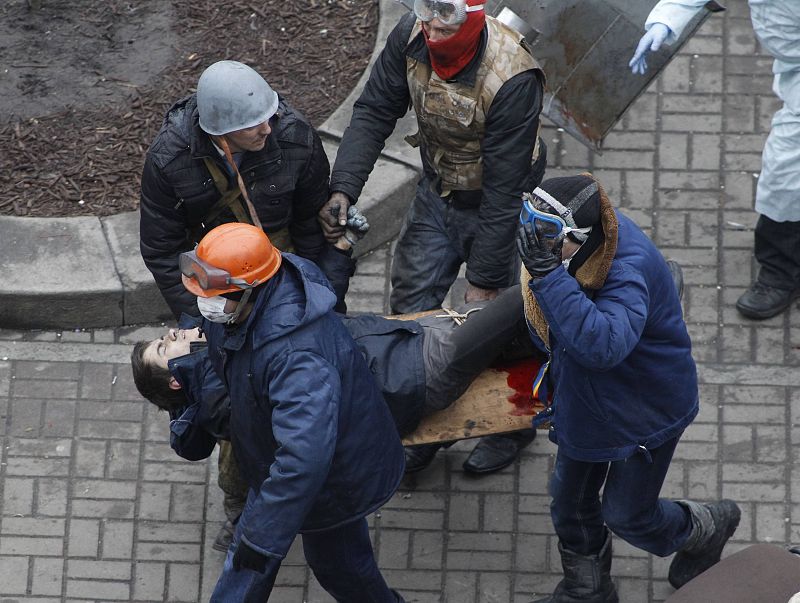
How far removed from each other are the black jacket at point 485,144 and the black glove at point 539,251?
1.09 metres

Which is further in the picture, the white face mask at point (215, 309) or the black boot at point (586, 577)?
the black boot at point (586, 577)

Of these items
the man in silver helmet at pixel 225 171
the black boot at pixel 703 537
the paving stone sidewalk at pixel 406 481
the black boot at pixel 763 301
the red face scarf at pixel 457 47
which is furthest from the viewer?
the black boot at pixel 763 301

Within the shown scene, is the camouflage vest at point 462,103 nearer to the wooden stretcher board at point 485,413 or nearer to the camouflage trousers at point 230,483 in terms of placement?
the wooden stretcher board at point 485,413

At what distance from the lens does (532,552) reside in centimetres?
558

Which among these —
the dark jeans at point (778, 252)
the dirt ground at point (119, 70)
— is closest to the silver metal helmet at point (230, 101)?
the dirt ground at point (119, 70)

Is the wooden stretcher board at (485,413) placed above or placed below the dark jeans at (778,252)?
above

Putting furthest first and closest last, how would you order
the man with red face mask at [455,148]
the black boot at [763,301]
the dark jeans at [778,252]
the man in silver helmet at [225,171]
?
the black boot at [763,301]
the dark jeans at [778,252]
the man with red face mask at [455,148]
the man in silver helmet at [225,171]

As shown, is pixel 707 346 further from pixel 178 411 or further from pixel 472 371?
pixel 178 411

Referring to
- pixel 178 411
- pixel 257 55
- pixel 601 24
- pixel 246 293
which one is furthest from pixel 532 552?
pixel 257 55

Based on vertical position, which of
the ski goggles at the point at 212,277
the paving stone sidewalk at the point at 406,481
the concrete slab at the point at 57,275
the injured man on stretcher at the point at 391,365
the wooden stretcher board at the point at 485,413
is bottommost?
the paving stone sidewalk at the point at 406,481

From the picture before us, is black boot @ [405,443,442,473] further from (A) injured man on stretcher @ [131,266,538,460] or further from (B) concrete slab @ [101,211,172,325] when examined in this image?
(B) concrete slab @ [101,211,172,325]

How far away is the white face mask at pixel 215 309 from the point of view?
4172mm

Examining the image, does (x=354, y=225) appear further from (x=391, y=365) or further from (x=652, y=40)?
(x=652, y=40)

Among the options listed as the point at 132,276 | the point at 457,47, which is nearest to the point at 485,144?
the point at 457,47
